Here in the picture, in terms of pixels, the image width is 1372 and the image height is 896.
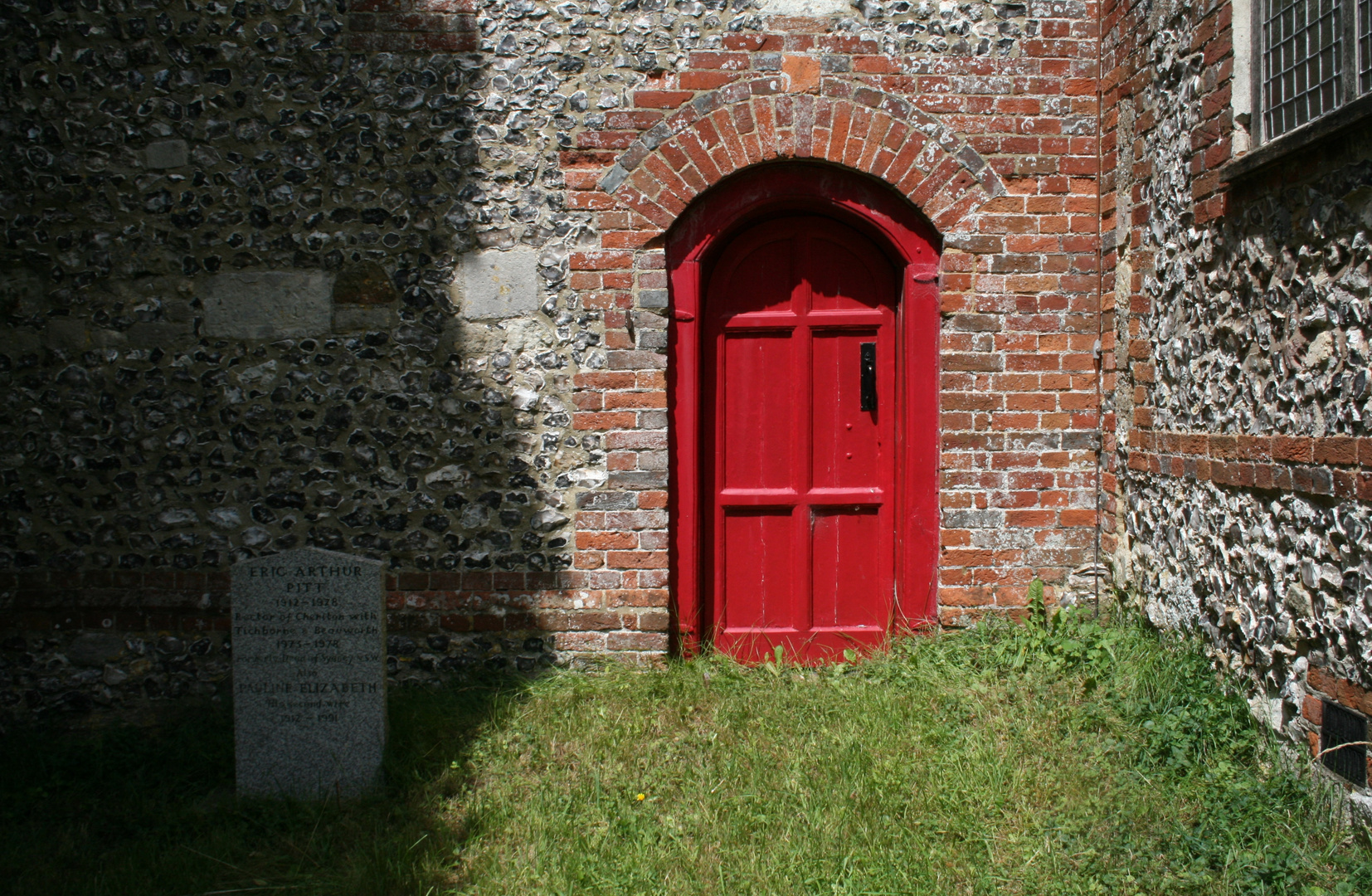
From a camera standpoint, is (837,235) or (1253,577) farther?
(837,235)

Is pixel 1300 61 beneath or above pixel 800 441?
above

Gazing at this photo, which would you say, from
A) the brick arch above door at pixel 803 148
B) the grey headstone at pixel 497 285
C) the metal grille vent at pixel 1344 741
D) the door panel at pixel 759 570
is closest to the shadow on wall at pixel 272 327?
the grey headstone at pixel 497 285

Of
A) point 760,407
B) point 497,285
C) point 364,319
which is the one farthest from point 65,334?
point 760,407

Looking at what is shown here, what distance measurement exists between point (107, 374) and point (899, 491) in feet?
13.3

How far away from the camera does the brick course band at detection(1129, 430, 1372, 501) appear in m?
2.85

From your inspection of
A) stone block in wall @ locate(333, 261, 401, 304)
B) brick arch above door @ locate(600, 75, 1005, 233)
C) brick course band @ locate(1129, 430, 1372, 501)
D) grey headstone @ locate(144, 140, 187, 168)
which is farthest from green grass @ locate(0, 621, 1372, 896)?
grey headstone @ locate(144, 140, 187, 168)

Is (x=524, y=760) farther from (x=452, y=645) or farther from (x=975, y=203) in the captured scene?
(x=975, y=203)

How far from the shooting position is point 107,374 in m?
4.39

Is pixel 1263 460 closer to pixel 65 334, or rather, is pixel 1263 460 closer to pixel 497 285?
pixel 497 285

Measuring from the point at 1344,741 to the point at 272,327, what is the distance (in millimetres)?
4808

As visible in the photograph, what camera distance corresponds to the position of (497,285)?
14.4ft

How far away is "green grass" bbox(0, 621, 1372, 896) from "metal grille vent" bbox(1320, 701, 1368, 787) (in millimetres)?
160

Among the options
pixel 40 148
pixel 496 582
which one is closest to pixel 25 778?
pixel 496 582

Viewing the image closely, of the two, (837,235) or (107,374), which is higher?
(837,235)
